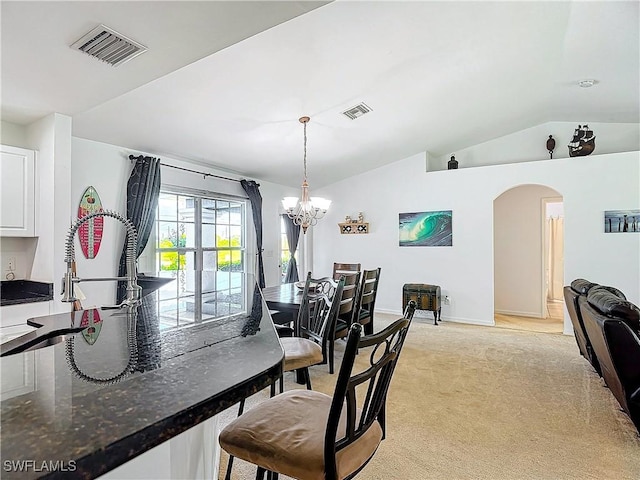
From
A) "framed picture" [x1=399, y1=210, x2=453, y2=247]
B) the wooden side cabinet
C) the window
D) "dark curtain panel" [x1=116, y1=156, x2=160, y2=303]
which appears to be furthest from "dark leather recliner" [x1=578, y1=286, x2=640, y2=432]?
the wooden side cabinet

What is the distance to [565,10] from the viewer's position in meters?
2.89

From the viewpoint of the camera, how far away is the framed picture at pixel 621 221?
4.69 m

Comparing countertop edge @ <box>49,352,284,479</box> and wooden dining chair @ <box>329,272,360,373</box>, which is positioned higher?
countertop edge @ <box>49,352,284,479</box>

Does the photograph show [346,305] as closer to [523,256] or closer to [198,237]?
[198,237]

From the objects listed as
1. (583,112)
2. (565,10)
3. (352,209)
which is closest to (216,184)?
(352,209)

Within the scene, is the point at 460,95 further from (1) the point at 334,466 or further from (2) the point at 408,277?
(1) the point at 334,466

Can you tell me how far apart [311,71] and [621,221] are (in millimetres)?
4589

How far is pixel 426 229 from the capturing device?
6.10 metres

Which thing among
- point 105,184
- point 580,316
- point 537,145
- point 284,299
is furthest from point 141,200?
point 537,145

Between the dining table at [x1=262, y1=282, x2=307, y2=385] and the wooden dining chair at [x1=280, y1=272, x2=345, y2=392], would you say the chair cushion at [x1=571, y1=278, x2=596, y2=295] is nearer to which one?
the wooden dining chair at [x1=280, y1=272, x2=345, y2=392]

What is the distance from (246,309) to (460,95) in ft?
13.2

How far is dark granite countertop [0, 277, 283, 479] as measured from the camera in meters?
0.46

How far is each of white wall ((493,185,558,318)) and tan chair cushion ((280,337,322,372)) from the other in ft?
18.6

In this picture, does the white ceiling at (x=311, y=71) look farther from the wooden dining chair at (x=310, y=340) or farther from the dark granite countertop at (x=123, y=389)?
the wooden dining chair at (x=310, y=340)
